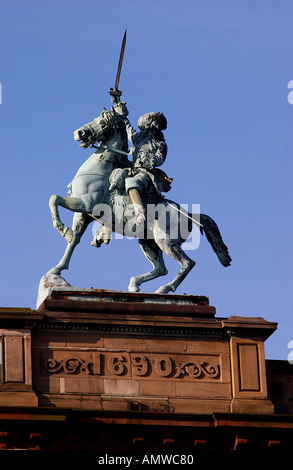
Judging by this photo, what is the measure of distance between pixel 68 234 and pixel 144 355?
4071 mm

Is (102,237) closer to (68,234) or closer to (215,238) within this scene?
(68,234)

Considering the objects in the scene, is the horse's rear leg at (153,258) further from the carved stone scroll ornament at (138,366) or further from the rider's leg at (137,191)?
the carved stone scroll ornament at (138,366)

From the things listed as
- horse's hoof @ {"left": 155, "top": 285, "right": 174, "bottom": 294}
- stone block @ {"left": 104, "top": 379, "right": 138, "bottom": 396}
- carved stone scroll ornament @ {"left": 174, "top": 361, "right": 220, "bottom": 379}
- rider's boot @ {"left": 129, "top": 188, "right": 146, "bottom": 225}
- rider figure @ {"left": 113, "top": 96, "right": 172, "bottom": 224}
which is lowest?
stone block @ {"left": 104, "top": 379, "right": 138, "bottom": 396}

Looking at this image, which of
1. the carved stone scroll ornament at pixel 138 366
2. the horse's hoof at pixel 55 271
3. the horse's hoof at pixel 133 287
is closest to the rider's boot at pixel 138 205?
the horse's hoof at pixel 133 287

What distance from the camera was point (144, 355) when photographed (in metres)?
47.0

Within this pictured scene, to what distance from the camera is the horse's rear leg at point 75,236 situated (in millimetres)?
48688

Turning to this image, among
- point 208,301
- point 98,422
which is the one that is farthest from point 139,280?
point 98,422

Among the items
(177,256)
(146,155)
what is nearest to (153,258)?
(177,256)

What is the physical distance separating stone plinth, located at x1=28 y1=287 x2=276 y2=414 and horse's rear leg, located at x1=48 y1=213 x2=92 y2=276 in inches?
43.0

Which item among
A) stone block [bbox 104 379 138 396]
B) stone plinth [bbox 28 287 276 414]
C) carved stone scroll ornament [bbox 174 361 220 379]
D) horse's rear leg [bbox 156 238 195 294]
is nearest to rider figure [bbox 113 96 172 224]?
horse's rear leg [bbox 156 238 195 294]

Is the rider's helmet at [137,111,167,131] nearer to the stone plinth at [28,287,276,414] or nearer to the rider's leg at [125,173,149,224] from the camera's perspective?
the rider's leg at [125,173,149,224]

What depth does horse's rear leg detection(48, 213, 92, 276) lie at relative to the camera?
48.7 meters

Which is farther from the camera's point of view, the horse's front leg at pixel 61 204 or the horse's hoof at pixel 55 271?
the horse's front leg at pixel 61 204
